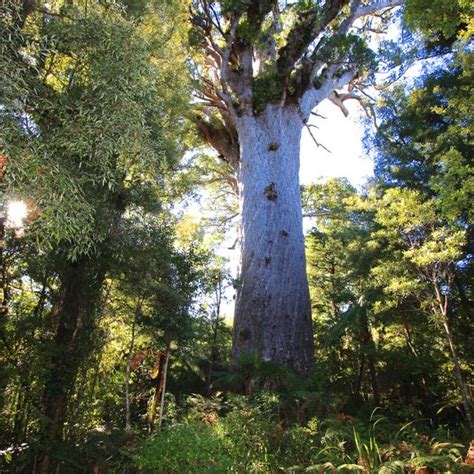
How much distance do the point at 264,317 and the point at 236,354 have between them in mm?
680

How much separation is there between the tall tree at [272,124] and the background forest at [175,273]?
492 millimetres

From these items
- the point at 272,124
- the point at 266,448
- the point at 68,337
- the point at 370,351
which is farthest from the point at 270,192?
the point at 266,448

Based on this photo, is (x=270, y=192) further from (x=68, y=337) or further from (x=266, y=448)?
(x=266, y=448)

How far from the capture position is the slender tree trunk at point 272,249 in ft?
17.7

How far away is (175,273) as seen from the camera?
6.48 m

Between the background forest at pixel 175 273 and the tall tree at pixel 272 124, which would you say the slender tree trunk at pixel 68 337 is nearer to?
the background forest at pixel 175 273

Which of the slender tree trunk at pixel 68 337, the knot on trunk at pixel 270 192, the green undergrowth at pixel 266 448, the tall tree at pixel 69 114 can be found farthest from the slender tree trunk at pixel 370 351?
the tall tree at pixel 69 114

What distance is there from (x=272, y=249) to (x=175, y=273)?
1.76 meters

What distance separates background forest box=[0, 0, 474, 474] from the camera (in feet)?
9.46

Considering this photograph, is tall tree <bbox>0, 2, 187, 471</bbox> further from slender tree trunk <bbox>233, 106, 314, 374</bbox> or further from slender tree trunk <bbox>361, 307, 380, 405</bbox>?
slender tree trunk <bbox>361, 307, 380, 405</bbox>

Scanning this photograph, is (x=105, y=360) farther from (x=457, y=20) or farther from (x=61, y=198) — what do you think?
(x=457, y=20)

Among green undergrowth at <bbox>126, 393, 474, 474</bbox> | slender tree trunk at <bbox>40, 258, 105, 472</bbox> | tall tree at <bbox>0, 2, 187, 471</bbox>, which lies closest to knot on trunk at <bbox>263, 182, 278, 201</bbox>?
tall tree at <bbox>0, 2, 187, 471</bbox>

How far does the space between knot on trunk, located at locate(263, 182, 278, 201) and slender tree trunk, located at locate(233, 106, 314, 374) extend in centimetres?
2

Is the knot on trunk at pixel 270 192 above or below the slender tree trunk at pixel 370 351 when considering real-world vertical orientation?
above
